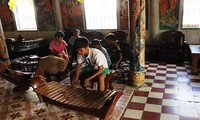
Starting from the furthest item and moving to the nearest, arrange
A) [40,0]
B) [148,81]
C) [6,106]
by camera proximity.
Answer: [40,0]
[148,81]
[6,106]

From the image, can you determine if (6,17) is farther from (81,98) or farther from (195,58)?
(195,58)

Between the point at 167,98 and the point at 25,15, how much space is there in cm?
783

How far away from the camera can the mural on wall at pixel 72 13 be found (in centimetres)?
789

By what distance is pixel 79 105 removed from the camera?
286 centimetres

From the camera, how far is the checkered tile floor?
10.8 ft

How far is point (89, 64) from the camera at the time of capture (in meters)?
3.67

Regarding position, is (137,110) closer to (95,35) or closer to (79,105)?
(79,105)

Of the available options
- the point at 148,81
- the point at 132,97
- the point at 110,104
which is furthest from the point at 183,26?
the point at 110,104

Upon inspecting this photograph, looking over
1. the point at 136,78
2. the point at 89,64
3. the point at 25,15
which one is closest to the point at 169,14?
the point at 136,78

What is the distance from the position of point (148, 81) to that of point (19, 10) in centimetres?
736

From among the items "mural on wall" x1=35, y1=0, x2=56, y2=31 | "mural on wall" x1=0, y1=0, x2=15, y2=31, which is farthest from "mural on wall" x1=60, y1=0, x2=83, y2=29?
"mural on wall" x1=0, y1=0, x2=15, y2=31

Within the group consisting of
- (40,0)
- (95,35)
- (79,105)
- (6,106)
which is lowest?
(6,106)

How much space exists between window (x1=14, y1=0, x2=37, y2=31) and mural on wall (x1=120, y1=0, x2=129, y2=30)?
425 centimetres

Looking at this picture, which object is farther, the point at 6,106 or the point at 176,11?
the point at 176,11
